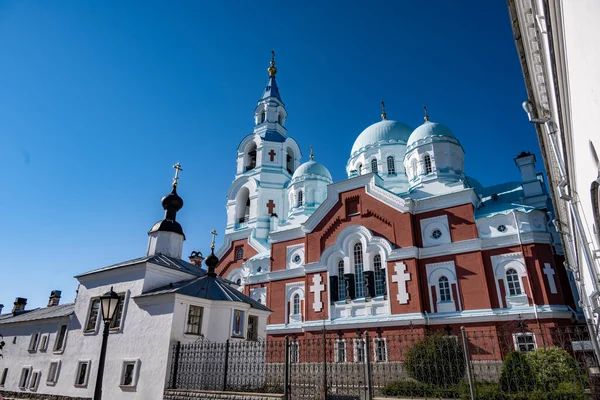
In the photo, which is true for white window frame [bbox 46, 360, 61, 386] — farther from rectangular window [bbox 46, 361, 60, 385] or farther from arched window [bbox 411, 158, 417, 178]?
arched window [bbox 411, 158, 417, 178]

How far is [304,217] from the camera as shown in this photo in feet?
88.1

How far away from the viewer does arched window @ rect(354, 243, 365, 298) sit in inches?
836

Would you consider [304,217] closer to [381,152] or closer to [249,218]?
[249,218]

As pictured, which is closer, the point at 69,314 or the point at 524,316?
the point at 69,314

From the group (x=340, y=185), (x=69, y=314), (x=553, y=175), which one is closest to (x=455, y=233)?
(x=340, y=185)

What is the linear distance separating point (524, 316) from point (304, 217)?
14760 millimetres

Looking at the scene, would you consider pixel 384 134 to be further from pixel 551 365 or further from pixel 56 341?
pixel 56 341

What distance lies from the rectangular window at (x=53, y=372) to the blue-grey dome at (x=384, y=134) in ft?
78.7

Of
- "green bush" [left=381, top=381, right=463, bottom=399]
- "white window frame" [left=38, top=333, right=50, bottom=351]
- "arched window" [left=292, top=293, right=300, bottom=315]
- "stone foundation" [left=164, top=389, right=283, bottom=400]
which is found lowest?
"stone foundation" [left=164, top=389, right=283, bottom=400]

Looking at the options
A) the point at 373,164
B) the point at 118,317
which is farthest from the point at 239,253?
the point at 118,317

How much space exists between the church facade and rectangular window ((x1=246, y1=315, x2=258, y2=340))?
26.4 ft

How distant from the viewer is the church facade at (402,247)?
1766 cm

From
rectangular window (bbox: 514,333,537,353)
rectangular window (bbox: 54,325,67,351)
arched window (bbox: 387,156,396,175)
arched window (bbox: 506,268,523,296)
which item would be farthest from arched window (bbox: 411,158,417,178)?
rectangular window (bbox: 54,325,67,351)

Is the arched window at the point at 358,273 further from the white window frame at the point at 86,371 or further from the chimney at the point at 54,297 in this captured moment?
the chimney at the point at 54,297
